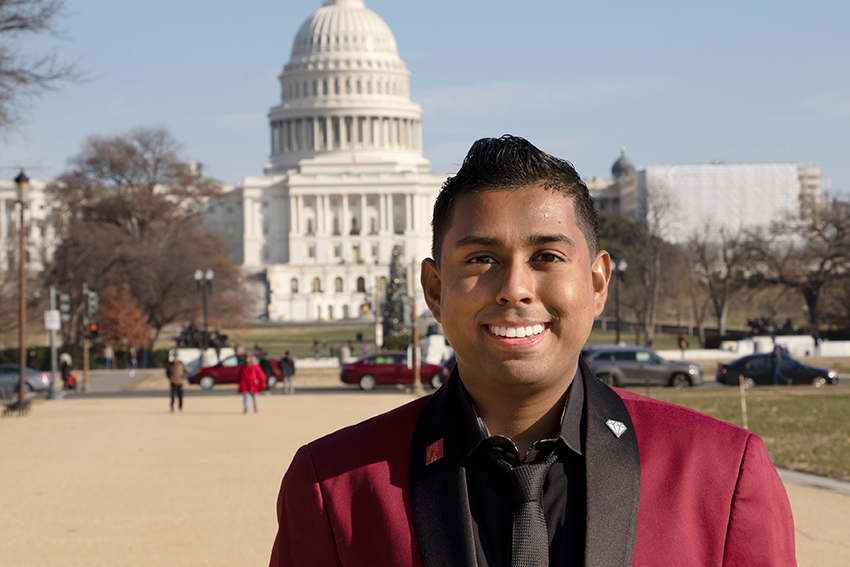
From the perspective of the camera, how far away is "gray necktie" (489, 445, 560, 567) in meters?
2.16

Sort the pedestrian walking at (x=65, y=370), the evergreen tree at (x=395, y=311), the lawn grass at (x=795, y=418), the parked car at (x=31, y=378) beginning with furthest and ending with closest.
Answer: the evergreen tree at (x=395, y=311) < the pedestrian walking at (x=65, y=370) < the parked car at (x=31, y=378) < the lawn grass at (x=795, y=418)

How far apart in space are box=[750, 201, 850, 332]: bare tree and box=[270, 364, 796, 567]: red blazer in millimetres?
54814

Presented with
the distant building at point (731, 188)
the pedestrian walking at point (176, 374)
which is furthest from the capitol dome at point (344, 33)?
the pedestrian walking at point (176, 374)

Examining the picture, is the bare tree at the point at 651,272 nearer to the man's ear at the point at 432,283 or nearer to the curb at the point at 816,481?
the curb at the point at 816,481

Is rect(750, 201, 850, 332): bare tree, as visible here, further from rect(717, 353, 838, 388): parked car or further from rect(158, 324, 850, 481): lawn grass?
rect(717, 353, 838, 388): parked car

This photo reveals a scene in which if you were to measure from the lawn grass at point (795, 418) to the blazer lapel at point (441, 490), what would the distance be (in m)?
12.0

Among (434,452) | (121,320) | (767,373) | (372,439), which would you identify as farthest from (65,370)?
(434,452)

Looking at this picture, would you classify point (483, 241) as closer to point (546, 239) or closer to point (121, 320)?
point (546, 239)

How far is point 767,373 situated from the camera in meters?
32.4

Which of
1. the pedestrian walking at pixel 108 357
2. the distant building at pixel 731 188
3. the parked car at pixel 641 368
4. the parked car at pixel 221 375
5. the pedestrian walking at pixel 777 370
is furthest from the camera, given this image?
the distant building at pixel 731 188

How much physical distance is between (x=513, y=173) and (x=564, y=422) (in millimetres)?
515

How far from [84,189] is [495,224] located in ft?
236

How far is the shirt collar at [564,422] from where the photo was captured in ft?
7.43

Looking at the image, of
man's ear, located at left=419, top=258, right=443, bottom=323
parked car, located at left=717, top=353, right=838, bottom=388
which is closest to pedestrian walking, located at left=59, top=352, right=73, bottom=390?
parked car, located at left=717, top=353, right=838, bottom=388
